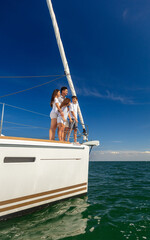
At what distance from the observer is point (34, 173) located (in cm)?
284

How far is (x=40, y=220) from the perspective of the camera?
2.76m

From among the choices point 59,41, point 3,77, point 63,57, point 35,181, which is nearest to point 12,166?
point 35,181

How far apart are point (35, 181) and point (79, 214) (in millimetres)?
1260

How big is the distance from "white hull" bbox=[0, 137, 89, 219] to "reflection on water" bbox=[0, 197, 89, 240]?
7.3 inches

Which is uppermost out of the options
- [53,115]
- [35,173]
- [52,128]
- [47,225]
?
[53,115]

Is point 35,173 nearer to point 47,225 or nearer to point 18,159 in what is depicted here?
point 18,159

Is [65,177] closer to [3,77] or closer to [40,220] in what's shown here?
[40,220]

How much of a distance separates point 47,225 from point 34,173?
95 cm

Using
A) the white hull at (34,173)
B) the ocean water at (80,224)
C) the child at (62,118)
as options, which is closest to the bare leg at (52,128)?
the child at (62,118)

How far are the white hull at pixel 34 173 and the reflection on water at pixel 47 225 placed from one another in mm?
186

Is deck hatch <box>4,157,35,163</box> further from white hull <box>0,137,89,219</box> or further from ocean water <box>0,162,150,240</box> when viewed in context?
ocean water <box>0,162,150,240</box>

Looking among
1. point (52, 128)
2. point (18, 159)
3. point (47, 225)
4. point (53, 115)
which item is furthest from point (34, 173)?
point (53, 115)

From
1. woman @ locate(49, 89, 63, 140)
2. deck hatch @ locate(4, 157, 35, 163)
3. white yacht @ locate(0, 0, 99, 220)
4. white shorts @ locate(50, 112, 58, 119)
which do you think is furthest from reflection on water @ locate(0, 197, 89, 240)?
white shorts @ locate(50, 112, 58, 119)

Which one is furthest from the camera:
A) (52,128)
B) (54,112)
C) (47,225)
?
(52,128)
